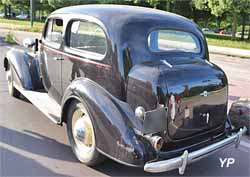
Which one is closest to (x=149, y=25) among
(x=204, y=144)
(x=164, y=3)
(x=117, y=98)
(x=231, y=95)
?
(x=117, y=98)

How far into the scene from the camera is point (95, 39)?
4.49 metres

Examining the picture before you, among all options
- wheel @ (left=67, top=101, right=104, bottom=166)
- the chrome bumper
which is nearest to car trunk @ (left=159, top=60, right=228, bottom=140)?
the chrome bumper

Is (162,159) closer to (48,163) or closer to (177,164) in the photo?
(177,164)

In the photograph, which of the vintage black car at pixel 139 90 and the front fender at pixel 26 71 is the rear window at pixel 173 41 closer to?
the vintage black car at pixel 139 90

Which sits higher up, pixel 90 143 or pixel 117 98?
pixel 117 98

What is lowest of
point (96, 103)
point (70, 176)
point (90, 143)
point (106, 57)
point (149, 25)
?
point (70, 176)

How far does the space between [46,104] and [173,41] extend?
2028mm

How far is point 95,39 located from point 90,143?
1287 millimetres

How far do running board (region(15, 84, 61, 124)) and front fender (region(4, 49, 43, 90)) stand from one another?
15cm

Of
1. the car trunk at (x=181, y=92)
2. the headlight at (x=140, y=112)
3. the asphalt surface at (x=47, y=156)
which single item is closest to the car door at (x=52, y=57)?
the asphalt surface at (x=47, y=156)

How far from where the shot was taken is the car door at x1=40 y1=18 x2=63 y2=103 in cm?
515

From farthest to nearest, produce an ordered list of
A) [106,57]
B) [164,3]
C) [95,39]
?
[164,3] < [95,39] < [106,57]

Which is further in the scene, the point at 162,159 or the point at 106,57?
the point at 106,57

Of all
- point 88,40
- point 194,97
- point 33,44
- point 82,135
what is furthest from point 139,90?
point 33,44
